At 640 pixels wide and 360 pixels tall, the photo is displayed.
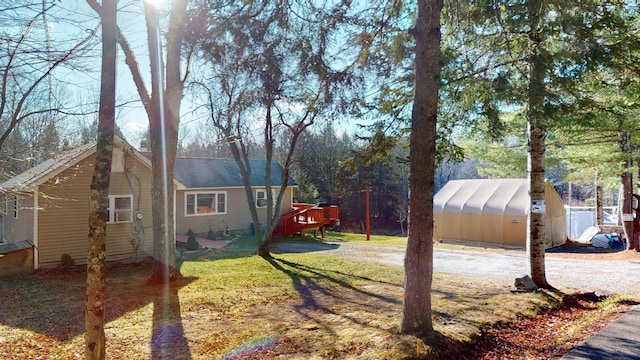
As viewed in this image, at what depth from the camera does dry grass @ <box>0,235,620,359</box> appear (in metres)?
4.88

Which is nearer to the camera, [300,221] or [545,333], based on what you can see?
[545,333]

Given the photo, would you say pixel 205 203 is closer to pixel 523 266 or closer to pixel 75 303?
pixel 75 303

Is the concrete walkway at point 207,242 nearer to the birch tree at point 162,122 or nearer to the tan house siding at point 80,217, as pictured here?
the tan house siding at point 80,217

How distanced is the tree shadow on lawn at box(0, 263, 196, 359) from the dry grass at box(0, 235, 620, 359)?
0.02 meters

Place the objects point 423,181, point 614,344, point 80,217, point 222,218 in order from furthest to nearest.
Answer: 1. point 222,218
2. point 80,217
3. point 614,344
4. point 423,181

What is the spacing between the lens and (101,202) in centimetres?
385

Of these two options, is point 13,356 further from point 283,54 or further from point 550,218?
point 550,218

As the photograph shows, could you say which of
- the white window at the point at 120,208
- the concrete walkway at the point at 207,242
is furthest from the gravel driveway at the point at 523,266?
the white window at the point at 120,208

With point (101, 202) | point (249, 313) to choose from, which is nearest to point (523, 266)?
point (249, 313)

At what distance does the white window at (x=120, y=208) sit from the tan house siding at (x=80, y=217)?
0.13 m

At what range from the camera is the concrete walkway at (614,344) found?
4629 mm

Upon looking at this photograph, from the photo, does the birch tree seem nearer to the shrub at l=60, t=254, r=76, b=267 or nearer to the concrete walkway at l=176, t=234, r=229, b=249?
the shrub at l=60, t=254, r=76, b=267

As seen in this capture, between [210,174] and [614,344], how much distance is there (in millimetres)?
18029

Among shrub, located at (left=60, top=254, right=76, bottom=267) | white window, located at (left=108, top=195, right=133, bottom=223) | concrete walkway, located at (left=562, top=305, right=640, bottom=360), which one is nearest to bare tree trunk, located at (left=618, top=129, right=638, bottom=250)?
concrete walkway, located at (left=562, top=305, right=640, bottom=360)
